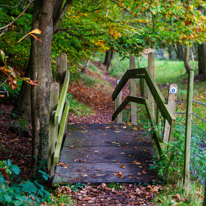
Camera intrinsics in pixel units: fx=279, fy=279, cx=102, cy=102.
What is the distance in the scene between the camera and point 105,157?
5262 mm

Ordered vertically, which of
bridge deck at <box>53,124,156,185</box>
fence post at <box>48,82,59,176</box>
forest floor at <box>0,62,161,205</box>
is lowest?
forest floor at <box>0,62,161,205</box>

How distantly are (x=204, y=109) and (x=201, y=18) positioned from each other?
3602 millimetres

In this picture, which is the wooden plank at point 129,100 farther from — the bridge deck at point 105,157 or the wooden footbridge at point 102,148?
the bridge deck at point 105,157

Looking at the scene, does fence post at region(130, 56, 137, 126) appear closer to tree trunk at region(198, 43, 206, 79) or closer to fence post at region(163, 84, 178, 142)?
fence post at region(163, 84, 178, 142)

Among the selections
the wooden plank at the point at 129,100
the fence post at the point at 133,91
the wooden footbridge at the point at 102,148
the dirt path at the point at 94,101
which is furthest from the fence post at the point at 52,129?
the dirt path at the point at 94,101

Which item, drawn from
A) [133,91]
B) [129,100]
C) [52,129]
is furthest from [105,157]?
[133,91]

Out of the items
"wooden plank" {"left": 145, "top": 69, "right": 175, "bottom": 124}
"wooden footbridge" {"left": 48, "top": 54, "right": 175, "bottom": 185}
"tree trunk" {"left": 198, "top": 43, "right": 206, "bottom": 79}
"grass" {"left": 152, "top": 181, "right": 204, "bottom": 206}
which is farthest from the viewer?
"tree trunk" {"left": 198, "top": 43, "right": 206, "bottom": 79}

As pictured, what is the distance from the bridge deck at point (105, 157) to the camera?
447 cm

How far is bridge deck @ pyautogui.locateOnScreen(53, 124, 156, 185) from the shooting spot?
4473 millimetres

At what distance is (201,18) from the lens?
10367mm

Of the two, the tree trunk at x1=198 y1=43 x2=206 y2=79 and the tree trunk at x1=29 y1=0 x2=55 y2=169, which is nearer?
the tree trunk at x1=29 y1=0 x2=55 y2=169

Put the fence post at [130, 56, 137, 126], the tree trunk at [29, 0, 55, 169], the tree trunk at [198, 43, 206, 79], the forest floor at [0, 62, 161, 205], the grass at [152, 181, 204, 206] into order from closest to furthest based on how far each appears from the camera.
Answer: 1. the grass at [152, 181, 204, 206]
2. the forest floor at [0, 62, 161, 205]
3. the tree trunk at [29, 0, 55, 169]
4. the fence post at [130, 56, 137, 126]
5. the tree trunk at [198, 43, 206, 79]

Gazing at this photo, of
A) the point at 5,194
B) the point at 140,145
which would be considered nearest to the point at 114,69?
the point at 140,145

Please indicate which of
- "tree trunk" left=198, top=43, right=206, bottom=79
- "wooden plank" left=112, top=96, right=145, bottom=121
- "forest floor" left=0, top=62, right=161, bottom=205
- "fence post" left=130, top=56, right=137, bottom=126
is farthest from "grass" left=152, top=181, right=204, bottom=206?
"tree trunk" left=198, top=43, right=206, bottom=79
